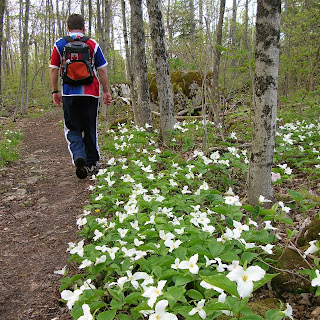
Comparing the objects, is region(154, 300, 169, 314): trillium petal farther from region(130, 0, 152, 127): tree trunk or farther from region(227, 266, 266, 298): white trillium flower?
region(130, 0, 152, 127): tree trunk

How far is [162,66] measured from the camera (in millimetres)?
5109

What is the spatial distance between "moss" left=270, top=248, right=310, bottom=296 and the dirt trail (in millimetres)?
1406

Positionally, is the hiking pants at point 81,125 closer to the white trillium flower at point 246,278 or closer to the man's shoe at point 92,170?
the man's shoe at point 92,170

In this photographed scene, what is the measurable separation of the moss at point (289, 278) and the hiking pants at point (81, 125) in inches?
112

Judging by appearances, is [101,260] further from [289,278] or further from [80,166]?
[80,166]

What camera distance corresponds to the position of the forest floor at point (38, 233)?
6.73 ft

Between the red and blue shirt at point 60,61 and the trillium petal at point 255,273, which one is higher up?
the red and blue shirt at point 60,61

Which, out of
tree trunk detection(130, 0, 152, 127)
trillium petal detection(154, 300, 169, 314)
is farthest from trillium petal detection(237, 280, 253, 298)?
tree trunk detection(130, 0, 152, 127)

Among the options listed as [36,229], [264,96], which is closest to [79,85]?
[36,229]

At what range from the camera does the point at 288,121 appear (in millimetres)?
5871

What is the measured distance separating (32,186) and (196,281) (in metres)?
3.53

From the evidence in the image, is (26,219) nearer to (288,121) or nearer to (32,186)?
(32,186)

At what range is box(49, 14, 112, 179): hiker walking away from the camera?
151 inches

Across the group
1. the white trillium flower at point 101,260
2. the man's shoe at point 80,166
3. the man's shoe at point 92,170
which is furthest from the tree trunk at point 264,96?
the man's shoe at point 92,170
